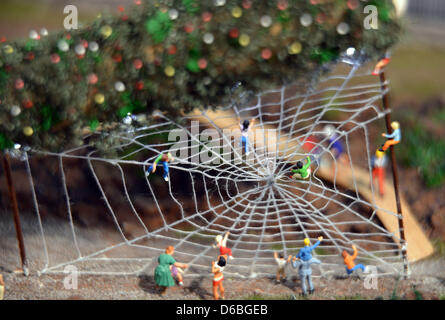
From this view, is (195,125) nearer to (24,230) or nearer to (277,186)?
(277,186)

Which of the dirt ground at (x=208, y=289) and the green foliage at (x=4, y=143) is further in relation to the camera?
the dirt ground at (x=208, y=289)

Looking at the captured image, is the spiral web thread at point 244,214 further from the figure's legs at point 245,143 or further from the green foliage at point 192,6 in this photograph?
the green foliage at point 192,6

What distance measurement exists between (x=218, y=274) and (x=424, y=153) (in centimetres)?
397

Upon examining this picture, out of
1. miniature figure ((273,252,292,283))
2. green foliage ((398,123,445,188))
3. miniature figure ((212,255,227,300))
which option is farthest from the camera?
green foliage ((398,123,445,188))

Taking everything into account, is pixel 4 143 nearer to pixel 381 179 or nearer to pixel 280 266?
pixel 280 266

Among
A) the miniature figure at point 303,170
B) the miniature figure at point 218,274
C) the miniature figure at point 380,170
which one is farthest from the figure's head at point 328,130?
the miniature figure at point 218,274

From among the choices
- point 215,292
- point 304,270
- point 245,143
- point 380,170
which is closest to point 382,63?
point 245,143

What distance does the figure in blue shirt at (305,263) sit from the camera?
612 cm

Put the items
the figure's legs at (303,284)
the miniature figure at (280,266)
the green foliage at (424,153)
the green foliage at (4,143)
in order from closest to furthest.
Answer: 1. the green foliage at (4,143)
2. the figure's legs at (303,284)
3. the miniature figure at (280,266)
4. the green foliage at (424,153)

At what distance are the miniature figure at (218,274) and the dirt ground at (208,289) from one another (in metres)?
0.12

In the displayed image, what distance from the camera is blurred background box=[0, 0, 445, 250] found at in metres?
7.86

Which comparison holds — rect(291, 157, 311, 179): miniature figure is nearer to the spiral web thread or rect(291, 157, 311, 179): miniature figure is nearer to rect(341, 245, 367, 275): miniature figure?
the spiral web thread

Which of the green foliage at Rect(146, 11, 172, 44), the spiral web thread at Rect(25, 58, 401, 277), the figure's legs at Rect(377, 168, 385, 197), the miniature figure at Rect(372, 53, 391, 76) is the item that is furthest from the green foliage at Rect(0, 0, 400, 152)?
the figure's legs at Rect(377, 168, 385, 197)

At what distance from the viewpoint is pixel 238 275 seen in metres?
6.68
